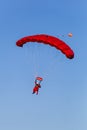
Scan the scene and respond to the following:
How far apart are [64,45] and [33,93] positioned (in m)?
5.32

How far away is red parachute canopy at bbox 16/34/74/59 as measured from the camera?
3806 centimetres

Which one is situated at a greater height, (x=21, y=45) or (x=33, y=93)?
(x=21, y=45)

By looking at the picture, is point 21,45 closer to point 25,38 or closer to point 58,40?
point 25,38

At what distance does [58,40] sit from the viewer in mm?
38969

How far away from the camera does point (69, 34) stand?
119 feet

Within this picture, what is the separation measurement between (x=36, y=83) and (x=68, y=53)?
4584mm

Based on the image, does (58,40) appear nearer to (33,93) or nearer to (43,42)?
(43,42)

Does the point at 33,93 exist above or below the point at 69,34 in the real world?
below

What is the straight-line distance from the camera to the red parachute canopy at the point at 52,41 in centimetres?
3806

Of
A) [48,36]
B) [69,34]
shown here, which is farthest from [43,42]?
[69,34]

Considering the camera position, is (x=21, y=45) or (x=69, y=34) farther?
(x=21, y=45)

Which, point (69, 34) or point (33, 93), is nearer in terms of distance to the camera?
point (69, 34)

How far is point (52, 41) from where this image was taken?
38812mm

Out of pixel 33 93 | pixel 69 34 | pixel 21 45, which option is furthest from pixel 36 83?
pixel 69 34
